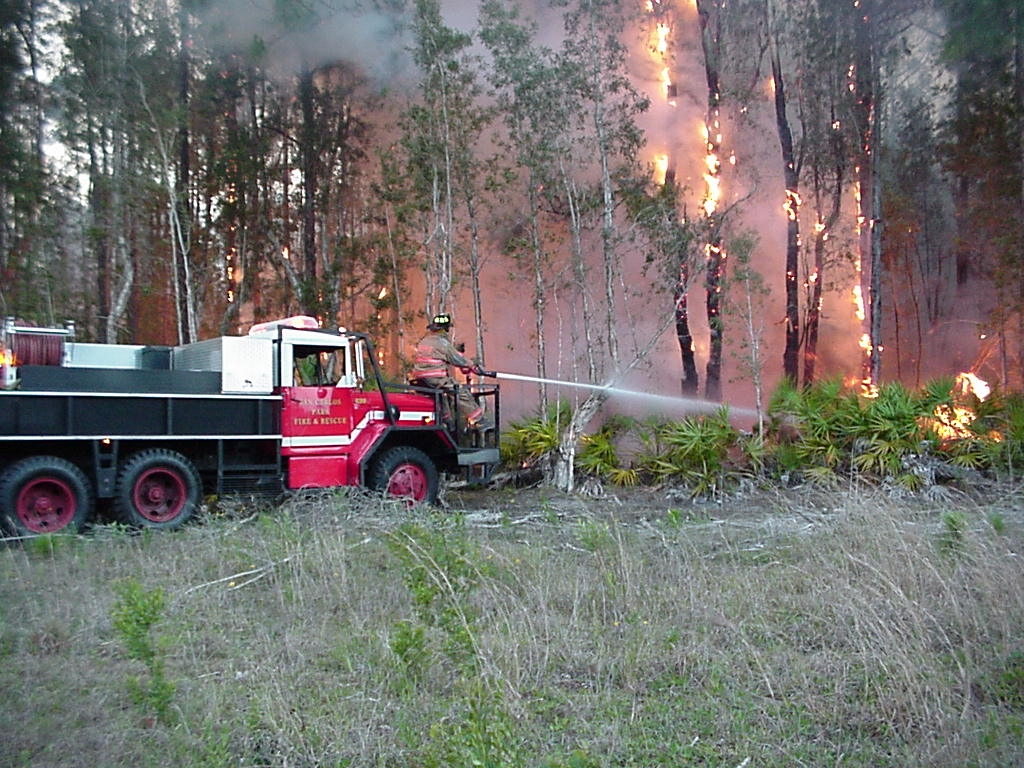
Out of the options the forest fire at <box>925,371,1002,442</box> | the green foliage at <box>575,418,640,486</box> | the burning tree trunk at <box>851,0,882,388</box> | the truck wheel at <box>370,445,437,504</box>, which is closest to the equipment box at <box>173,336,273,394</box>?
the truck wheel at <box>370,445,437,504</box>

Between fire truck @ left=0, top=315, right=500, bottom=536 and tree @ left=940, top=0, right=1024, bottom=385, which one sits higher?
tree @ left=940, top=0, right=1024, bottom=385

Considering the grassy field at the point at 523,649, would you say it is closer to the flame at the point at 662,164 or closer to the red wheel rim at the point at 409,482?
the red wheel rim at the point at 409,482

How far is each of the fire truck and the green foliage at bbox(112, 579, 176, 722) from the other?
16.7ft

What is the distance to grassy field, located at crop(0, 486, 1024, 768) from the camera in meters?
3.69

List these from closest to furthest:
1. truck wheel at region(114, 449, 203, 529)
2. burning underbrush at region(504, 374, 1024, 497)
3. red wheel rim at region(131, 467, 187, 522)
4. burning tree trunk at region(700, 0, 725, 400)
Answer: truck wheel at region(114, 449, 203, 529) → red wheel rim at region(131, 467, 187, 522) → burning underbrush at region(504, 374, 1024, 497) → burning tree trunk at region(700, 0, 725, 400)

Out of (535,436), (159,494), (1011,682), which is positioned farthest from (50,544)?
(535,436)

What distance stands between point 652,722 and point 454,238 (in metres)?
16.0

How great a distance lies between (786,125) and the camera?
2261 centimetres

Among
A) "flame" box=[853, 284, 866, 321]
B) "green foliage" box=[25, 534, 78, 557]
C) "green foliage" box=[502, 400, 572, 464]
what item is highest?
"flame" box=[853, 284, 866, 321]

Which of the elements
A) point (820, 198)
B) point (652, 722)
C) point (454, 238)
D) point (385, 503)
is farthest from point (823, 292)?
point (652, 722)

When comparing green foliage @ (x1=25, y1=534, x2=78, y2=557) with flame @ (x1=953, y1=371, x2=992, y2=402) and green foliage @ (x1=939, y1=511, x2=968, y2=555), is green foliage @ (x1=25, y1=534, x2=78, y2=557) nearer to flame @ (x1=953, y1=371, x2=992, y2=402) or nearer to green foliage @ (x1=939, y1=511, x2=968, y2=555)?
green foliage @ (x1=939, y1=511, x2=968, y2=555)

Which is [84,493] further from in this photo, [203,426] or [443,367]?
[443,367]

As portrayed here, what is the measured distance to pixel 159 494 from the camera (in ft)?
32.4

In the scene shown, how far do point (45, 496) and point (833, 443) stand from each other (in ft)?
33.3
